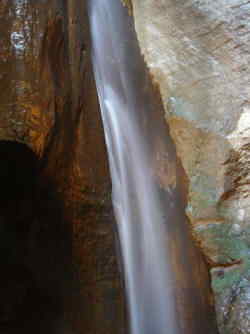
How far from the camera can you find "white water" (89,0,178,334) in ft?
16.2

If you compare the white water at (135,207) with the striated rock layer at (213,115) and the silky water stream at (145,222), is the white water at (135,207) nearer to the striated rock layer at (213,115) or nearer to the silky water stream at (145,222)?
the silky water stream at (145,222)

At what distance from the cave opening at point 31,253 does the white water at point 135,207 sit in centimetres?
141

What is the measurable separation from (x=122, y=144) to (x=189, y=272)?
2.06 m

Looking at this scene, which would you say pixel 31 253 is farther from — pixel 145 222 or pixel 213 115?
pixel 145 222

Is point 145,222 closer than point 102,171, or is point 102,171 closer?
point 102,171

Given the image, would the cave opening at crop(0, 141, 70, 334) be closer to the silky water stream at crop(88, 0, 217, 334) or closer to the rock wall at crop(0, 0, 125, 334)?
the rock wall at crop(0, 0, 125, 334)

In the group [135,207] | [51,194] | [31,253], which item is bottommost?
[31,253]

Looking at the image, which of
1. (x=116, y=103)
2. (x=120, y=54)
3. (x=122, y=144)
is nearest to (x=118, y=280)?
(x=122, y=144)

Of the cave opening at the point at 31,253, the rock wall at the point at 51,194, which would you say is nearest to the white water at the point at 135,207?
the rock wall at the point at 51,194

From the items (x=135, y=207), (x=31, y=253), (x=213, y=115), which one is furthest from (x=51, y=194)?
(x=135, y=207)

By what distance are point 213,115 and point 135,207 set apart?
2673mm

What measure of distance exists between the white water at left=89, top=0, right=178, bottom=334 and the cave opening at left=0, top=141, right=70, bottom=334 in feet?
4.62

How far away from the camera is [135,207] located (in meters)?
5.48

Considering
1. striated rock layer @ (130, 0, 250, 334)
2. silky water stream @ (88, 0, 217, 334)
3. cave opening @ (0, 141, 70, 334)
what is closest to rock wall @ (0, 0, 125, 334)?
cave opening @ (0, 141, 70, 334)
